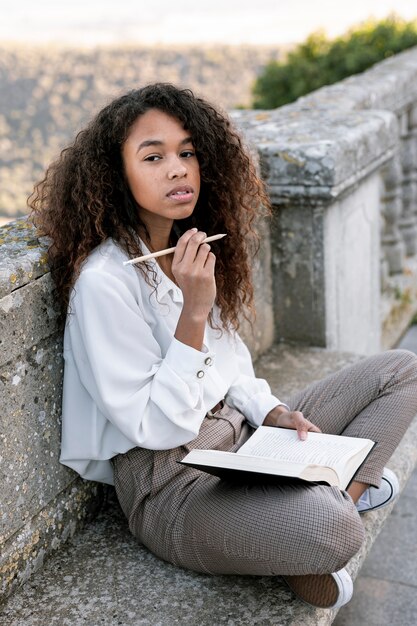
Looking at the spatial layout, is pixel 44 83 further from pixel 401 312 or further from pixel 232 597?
pixel 232 597

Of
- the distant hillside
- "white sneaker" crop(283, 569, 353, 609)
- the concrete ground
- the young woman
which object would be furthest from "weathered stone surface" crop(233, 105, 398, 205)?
the distant hillside

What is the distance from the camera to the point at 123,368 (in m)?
1.98

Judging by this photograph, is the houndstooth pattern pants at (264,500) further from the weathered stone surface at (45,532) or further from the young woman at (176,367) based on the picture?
the weathered stone surface at (45,532)

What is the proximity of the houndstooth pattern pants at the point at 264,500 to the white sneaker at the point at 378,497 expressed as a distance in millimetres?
94

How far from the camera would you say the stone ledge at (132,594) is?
6.28ft

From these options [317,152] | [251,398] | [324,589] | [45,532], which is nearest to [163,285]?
[251,398]

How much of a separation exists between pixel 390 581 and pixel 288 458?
1.02 m

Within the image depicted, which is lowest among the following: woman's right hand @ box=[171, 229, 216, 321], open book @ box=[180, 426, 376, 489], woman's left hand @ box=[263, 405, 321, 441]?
woman's left hand @ box=[263, 405, 321, 441]

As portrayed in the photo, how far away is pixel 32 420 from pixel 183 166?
721 mm

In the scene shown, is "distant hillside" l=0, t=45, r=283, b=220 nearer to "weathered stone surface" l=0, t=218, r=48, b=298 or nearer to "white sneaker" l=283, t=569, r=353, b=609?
"weathered stone surface" l=0, t=218, r=48, b=298

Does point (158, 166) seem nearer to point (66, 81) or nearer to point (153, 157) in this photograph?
point (153, 157)

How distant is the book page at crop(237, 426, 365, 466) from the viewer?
211 cm

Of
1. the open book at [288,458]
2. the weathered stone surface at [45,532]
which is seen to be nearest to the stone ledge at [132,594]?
the weathered stone surface at [45,532]

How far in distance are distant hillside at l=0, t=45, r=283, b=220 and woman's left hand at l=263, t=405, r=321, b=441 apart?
6.56 metres
